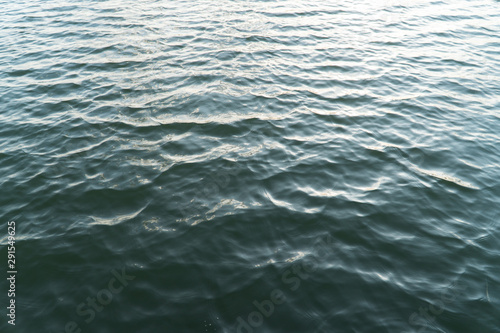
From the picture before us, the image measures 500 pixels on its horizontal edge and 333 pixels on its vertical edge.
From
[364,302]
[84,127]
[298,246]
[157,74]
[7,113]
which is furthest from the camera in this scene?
[157,74]

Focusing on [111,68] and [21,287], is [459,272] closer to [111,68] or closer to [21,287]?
[21,287]

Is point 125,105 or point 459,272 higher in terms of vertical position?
point 125,105

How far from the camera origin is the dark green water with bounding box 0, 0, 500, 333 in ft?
20.0

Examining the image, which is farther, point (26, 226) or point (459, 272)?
point (26, 226)

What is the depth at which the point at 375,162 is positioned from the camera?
9.63 metres

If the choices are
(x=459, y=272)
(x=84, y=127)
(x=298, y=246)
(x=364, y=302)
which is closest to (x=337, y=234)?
(x=298, y=246)

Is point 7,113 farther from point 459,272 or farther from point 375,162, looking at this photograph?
point 459,272

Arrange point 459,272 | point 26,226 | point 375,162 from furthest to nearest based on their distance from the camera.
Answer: point 375,162 < point 26,226 < point 459,272

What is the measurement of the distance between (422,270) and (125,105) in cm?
1069

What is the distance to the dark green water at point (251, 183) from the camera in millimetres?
6105

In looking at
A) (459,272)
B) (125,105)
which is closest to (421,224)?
(459,272)

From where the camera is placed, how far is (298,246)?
23.5ft

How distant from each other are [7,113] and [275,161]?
995 centimetres

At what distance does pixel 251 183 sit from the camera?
8.87 metres
